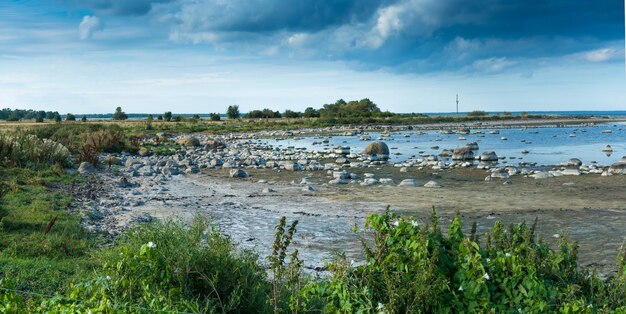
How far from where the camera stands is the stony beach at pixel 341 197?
36.2 feet

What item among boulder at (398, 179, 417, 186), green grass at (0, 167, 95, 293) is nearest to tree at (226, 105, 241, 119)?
boulder at (398, 179, 417, 186)

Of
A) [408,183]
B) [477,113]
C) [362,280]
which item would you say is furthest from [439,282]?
[477,113]

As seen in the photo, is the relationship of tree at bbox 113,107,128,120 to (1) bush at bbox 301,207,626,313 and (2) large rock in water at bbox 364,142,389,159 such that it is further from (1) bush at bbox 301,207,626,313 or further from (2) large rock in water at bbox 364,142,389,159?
(1) bush at bbox 301,207,626,313

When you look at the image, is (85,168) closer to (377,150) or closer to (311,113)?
(377,150)

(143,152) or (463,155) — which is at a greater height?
(143,152)

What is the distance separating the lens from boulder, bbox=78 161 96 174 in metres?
19.9

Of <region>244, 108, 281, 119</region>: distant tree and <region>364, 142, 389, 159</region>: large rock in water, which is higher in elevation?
<region>244, 108, 281, 119</region>: distant tree

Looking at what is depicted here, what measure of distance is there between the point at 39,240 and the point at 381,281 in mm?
6577

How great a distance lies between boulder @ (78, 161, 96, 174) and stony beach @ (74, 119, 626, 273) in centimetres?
7

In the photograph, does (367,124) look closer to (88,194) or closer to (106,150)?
(106,150)

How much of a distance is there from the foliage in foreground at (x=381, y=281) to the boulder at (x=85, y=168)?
1489cm

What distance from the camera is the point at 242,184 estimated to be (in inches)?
751

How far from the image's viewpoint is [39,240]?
9336 mm

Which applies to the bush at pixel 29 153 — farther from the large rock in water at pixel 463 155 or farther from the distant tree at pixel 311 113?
the distant tree at pixel 311 113
